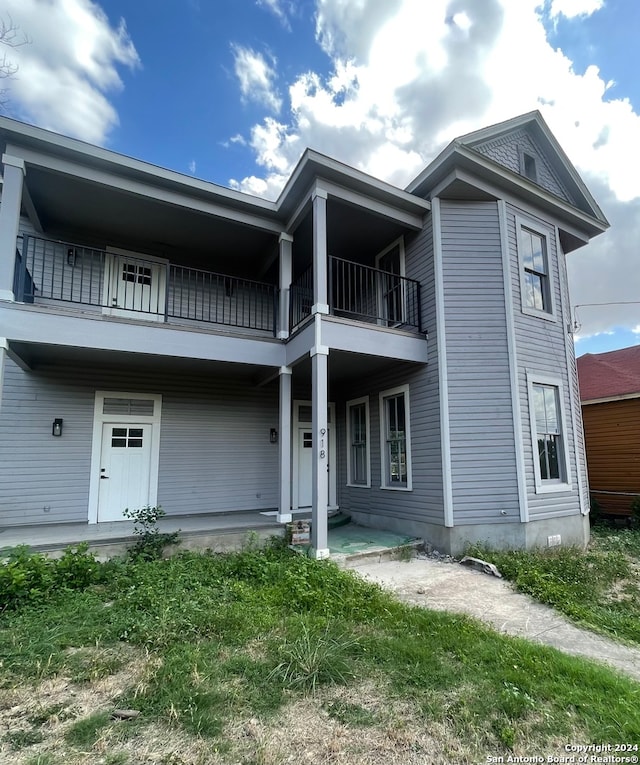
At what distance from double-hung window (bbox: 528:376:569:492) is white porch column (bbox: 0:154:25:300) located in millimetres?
8320

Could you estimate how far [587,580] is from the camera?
5.45 meters

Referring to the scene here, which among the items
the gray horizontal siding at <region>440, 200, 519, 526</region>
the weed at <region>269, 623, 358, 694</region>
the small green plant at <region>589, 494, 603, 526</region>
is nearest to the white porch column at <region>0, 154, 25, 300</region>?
the weed at <region>269, 623, 358, 694</region>

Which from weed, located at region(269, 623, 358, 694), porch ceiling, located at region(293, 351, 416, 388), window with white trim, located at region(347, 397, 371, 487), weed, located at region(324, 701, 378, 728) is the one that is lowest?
Result: weed, located at region(324, 701, 378, 728)

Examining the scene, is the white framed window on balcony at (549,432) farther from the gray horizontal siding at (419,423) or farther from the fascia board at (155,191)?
the fascia board at (155,191)

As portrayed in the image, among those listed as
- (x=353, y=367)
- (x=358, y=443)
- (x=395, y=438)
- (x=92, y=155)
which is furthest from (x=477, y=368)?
(x=92, y=155)

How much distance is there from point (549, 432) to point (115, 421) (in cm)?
810

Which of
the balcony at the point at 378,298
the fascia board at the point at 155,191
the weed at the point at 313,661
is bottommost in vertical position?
the weed at the point at 313,661

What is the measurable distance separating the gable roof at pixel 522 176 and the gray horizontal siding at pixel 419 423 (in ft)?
3.11

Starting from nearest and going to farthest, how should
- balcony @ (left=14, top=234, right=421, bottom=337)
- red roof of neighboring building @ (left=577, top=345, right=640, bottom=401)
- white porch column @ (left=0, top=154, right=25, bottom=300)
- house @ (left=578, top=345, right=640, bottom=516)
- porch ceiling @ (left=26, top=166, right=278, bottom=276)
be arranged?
white porch column @ (left=0, top=154, right=25, bottom=300) → porch ceiling @ (left=26, top=166, right=278, bottom=276) → balcony @ (left=14, top=234, right=421, bottom=337) → house @ (left=578, top=345, right=640, bottom=516) → red roof of neighboring building @ (left=577, top=345, right=640, bottom=401)

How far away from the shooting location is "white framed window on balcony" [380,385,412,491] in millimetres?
7637

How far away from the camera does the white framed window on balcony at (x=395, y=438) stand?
764 cm

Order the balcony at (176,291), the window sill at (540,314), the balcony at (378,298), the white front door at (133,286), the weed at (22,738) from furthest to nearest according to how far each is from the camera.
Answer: the white front door at (133,286), the balcony at (378,298), the window sill at (540,314), the balcony at (176,291), the weed at (22,738)

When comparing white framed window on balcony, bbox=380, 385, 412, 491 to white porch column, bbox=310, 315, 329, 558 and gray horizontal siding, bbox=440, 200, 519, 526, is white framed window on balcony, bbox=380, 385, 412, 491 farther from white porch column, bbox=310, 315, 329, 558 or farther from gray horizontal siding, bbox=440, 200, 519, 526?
white porch column, bbox=310, 315, 329, 558

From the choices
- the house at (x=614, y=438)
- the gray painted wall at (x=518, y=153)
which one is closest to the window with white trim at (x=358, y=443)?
the gray painted wall at (x=518, y=153)
